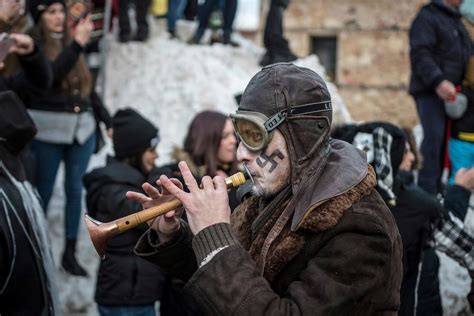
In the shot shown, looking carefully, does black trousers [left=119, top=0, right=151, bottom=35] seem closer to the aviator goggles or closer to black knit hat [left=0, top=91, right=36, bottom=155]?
black knit hat [left=0, top=91, right=36, bottom=155]

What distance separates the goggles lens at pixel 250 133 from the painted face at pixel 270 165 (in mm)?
26

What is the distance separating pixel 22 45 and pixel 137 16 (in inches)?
169

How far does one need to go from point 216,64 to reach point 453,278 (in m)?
3.86

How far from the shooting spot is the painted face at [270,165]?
2.22m

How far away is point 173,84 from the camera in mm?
8102

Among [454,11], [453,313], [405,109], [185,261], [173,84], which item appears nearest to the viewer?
[185,261]

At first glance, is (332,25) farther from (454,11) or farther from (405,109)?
(454,11)

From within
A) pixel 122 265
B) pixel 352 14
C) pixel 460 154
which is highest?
pixel 122 265

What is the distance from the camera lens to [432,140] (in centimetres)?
587

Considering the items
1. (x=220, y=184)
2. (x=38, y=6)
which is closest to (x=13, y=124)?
(x=220, y=184)

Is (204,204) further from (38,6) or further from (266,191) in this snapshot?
(38,6)

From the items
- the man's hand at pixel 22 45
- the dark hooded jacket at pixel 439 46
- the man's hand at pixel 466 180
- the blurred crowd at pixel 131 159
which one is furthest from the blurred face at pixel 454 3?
the man's hand at pixel 22 45

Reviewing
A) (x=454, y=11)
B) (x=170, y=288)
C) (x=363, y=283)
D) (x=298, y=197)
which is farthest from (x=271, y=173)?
(x=454, y=11)

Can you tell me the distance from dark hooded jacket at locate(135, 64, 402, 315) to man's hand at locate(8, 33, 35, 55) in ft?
7.75
